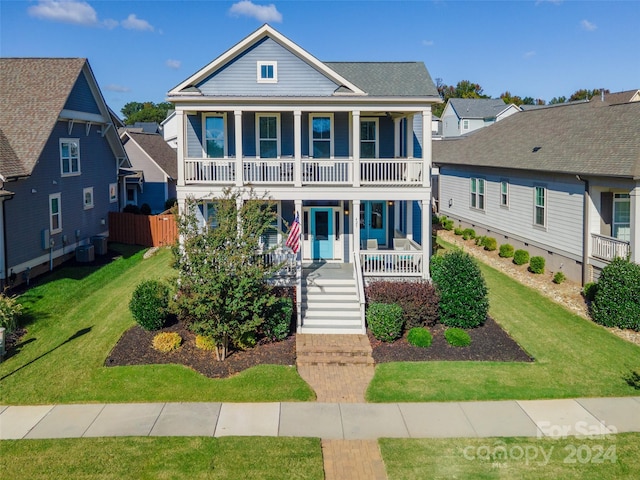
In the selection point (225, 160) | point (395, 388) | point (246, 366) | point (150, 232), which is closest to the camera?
point (395, 388)

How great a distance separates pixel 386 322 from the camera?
16.0 m

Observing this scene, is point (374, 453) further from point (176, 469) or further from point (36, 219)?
point (36, 219)

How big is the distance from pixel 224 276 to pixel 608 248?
13.0m

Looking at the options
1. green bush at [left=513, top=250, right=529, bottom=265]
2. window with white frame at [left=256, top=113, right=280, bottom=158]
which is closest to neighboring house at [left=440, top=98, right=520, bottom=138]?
green bush at [left=513, top=250, right=529, bottom=265]

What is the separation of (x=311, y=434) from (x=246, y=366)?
12.7 feet

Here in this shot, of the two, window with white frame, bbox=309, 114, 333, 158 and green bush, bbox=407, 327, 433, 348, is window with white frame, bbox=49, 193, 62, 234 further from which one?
green bush, bbox=407, 327, 433, 348

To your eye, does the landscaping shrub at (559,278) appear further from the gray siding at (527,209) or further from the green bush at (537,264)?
the green bush at (537,264)

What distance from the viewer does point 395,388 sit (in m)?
13.5

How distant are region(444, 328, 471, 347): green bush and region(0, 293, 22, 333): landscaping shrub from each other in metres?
12.4

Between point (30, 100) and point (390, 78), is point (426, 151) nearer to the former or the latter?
point (390, 78)

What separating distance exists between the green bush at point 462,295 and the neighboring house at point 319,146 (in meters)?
1.95

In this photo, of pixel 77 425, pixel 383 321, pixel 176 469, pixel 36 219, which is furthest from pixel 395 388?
pixel 36 219

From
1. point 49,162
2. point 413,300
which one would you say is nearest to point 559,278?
point 413,300

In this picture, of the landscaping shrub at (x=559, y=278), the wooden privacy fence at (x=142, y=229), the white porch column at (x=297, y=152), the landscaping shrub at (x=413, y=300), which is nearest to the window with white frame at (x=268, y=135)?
the white porch column at (x=297, y=152)
